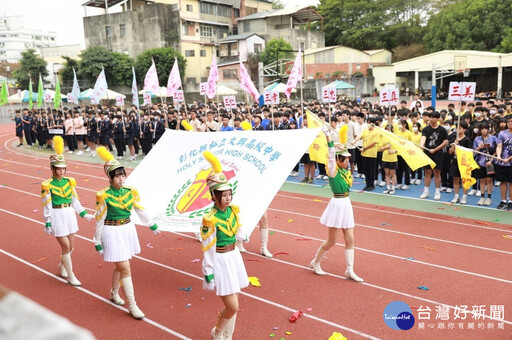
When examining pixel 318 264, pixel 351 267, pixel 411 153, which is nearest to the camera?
pixel 351 267

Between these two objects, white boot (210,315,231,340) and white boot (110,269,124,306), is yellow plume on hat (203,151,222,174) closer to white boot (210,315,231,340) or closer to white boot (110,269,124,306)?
white boot (210,315,231,340)

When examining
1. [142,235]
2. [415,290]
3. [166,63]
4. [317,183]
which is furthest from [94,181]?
→ [166,63]

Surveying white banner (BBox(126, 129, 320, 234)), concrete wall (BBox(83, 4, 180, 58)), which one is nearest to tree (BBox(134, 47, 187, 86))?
concrete wall (BBox(83, 4, 180, 58))

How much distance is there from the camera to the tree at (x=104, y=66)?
43.2 meters

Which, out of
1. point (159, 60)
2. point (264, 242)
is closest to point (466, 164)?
point (264, 242)

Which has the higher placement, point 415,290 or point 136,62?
point 136,62

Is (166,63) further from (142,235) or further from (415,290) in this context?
(415,290)

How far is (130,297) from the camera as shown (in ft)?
19.0

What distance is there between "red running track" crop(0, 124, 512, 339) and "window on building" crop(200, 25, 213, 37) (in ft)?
150

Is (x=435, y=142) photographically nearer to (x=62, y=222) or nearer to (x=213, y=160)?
(x=213, y=160)

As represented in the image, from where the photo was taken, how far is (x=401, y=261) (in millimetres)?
7395

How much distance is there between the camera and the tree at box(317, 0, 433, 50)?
51.7 meters

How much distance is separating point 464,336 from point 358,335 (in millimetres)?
1237

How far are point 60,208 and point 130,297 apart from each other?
6.40 feet
